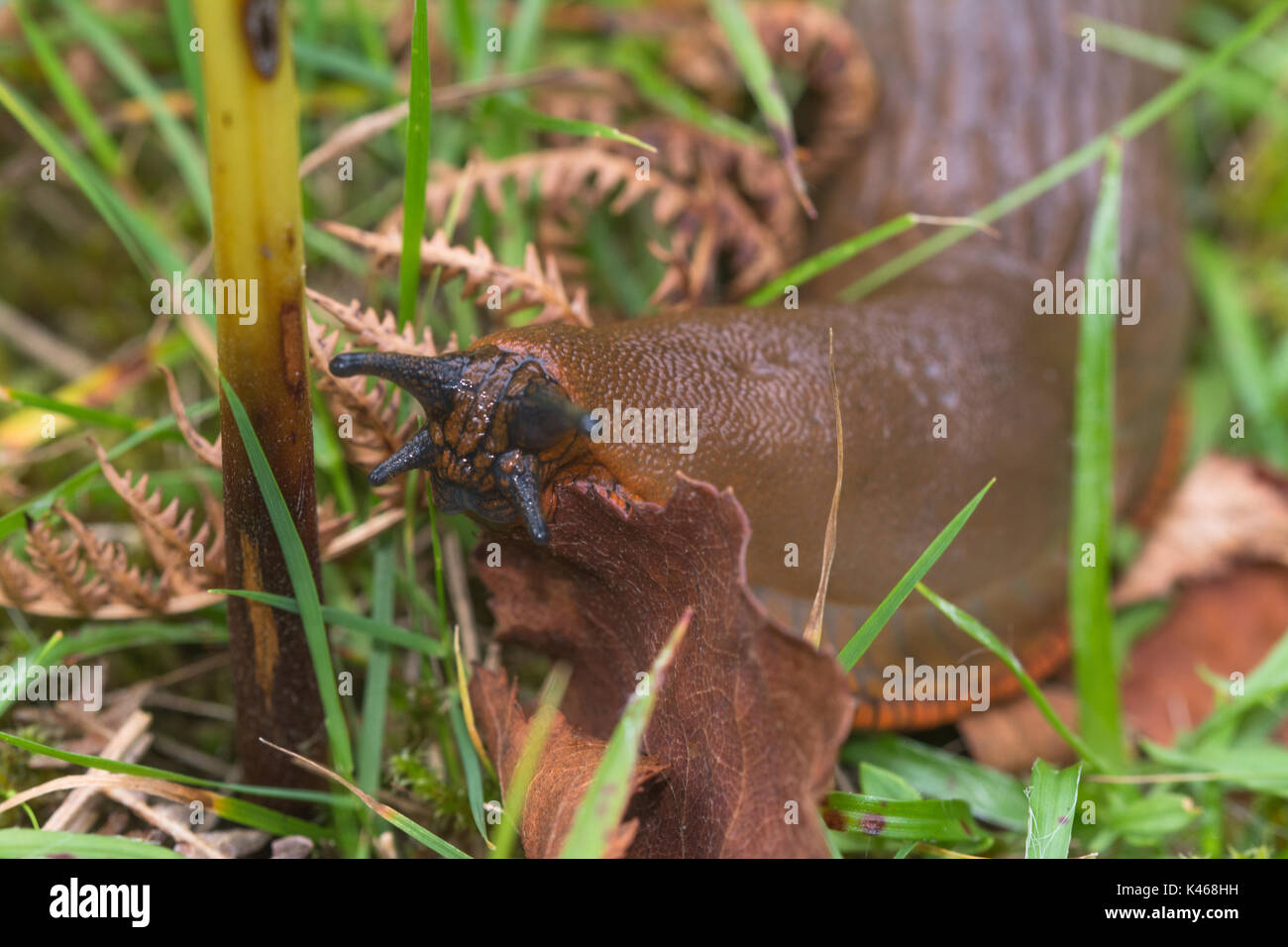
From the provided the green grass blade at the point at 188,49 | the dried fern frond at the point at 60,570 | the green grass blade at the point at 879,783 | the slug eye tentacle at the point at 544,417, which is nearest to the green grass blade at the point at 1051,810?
the green grass blade at the point at 879,783

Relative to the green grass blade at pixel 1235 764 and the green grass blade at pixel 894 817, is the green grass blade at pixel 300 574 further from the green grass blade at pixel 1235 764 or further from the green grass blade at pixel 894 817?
the green grass blade at pixel 1235 764

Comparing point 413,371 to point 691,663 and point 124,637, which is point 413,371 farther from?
point 124,637

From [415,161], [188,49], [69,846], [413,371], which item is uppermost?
[188,49]

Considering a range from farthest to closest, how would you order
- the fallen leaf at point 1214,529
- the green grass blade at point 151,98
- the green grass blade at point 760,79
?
the fallen leaf at point 1214,529 < the green grass blade at point 151,98 < the green grass blade at point 760,79

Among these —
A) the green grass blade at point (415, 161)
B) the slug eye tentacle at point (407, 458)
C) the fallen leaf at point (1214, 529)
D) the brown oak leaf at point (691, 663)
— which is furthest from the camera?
the fallen leaf at point (1214, 529)

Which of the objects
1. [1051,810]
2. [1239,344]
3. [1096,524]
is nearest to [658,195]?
[1096,524]

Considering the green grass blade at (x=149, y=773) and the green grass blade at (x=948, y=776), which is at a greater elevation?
the green grass blade at (x=149, y=773)

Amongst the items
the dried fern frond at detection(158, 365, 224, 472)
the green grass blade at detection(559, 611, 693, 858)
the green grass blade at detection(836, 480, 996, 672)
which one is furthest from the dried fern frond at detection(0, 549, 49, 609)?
the green grass blade at detection(836, 480, 996, 672)

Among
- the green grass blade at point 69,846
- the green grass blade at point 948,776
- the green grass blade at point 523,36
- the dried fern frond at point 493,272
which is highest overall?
the green grass blade at point 523,36
